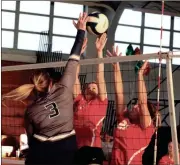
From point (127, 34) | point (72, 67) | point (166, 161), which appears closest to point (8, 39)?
point (127, 34)

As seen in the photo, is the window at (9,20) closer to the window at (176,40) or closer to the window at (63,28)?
the window at (63,28)

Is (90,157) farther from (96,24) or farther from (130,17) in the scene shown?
(130,17)

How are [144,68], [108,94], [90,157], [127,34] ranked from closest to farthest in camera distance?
[90,157], [144,68], [108,94], [127,34]

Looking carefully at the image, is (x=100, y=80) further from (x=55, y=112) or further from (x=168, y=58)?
(x=168, y=58)

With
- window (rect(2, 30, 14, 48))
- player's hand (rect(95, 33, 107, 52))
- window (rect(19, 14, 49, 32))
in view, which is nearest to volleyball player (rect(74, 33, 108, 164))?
player's hand (rect(95, 33, 107, 52))

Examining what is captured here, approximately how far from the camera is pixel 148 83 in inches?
376

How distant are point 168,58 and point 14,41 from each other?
812 centimetres

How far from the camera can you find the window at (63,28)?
1054cm

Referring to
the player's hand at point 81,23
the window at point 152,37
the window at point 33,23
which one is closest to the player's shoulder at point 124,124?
the player's hand at point 81,23

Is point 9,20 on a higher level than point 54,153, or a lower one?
higher

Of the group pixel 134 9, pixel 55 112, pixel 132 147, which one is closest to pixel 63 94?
pixel 55 112

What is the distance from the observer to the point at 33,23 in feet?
34.4

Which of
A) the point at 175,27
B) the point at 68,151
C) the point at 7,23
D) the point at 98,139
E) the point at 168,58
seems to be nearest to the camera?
the point at 168,58

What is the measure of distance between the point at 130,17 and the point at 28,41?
2.76 m
